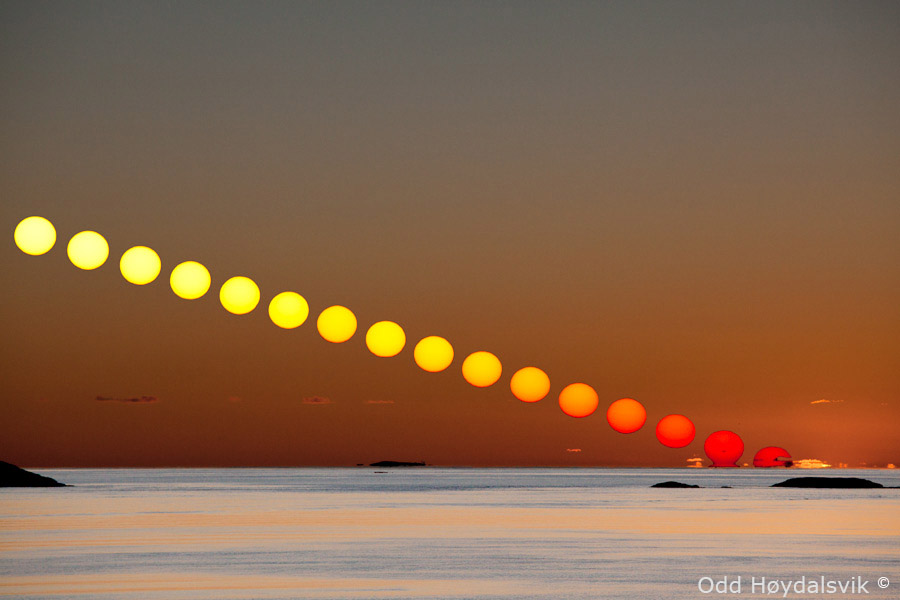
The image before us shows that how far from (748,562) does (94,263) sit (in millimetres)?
25550

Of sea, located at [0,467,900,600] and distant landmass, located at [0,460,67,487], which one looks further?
distant landmass, located at [0,460,67,487]

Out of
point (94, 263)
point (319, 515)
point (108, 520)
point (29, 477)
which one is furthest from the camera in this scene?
point (29, 477)

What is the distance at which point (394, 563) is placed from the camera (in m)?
39.6

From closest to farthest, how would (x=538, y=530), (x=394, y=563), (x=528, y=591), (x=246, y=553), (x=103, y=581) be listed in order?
(x=528, y=591) < (x=103, y=581) < (x=394, y=563) < (x=246, y=553) < (x=538, y=530)

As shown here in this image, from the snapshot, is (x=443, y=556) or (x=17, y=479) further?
(x=17, y=479)

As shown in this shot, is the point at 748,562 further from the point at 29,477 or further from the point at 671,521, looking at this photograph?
the point at 29,477

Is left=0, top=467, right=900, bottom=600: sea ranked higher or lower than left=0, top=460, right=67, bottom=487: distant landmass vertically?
lower

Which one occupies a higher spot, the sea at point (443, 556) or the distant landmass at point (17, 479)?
the distant landmass at point (17, 479)

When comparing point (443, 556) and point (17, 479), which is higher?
point (17, 479)

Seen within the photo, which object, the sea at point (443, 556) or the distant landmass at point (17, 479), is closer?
the sea at point (443, 556)

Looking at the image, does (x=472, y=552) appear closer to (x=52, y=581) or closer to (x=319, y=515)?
(x=52, y=581)

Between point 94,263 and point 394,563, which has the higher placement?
point 94,263

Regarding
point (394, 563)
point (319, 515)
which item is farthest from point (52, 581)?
point (319, 515)

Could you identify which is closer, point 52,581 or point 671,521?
point 52,581
